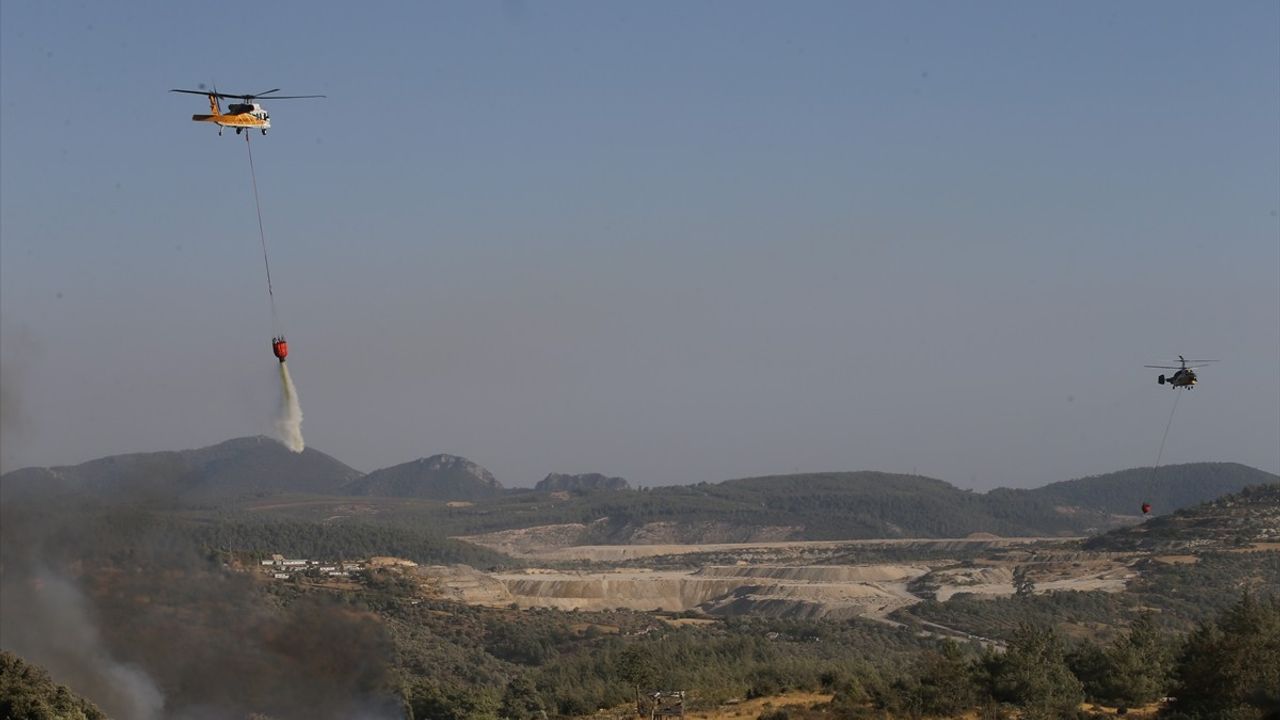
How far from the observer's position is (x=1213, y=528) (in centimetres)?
14688

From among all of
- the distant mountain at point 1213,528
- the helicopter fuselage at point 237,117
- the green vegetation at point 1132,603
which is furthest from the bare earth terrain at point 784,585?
the helicopter fuselage at point 237,117

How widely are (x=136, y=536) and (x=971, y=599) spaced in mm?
74455

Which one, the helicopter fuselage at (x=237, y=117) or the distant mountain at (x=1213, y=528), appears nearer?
the helicopter fuselage at (x=237, y=117)

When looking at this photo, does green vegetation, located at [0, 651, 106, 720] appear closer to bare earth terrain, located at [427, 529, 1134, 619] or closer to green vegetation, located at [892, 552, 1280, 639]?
bare earth terrain, located at [427, 529, 1134, 619]

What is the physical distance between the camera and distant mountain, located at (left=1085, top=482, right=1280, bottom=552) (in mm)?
138250

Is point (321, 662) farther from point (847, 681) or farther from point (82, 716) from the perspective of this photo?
point (847, 681)

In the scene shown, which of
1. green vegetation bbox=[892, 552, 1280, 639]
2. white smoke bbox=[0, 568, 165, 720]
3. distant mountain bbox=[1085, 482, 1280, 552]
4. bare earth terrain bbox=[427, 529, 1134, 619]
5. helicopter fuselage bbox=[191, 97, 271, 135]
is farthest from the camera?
distant mountain bbox=[1085, 482, 1280, 552]

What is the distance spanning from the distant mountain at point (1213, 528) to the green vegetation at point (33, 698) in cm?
10667

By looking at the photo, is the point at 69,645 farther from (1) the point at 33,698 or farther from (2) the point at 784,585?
(2) the point at 784,585

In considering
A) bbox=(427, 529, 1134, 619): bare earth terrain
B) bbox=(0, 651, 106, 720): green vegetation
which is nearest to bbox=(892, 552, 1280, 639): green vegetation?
bbox=(427, 529, 1134, 619): bare earth terrain

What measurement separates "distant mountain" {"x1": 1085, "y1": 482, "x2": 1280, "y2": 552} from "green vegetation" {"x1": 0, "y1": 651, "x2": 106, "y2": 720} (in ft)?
350

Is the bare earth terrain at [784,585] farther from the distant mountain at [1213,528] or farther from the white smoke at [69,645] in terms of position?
the white smoke at [69,645]

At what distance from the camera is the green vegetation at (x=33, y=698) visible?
2019 inches

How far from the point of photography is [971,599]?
124812 millimetres
